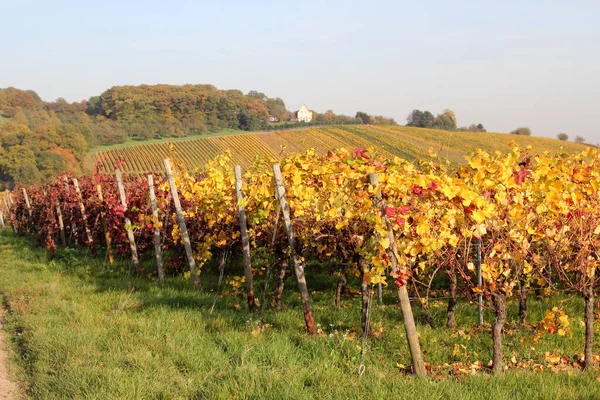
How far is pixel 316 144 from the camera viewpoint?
53.4 meters

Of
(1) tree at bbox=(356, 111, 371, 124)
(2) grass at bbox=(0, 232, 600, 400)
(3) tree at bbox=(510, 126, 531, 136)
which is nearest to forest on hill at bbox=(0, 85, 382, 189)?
(1) tree at bbox=(356, 111, 371, 124)

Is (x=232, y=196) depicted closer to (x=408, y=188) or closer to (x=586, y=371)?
(x=408, y=188)

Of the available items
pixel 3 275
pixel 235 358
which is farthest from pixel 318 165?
pixel 3 275

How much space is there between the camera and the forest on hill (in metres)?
55.7

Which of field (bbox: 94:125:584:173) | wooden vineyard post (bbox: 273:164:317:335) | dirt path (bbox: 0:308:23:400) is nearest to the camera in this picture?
dirt path (bbox: 0:308:23:400)

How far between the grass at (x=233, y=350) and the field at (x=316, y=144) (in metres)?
40.5

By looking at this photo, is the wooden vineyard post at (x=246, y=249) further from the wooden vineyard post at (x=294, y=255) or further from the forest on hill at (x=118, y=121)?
the forest on hill at (x=118, y=121)

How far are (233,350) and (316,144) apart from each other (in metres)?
49.4

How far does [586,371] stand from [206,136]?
5974 cm

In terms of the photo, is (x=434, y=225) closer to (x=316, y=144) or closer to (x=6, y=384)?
(x=6, y=384)

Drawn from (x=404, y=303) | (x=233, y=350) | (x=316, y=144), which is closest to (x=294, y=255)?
(x=233, y=350)

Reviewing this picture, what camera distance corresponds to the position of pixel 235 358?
14.5 ft

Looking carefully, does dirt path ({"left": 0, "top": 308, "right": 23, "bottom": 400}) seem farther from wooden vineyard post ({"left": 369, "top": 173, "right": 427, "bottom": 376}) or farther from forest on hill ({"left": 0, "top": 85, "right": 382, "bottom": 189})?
forest on hill ({"left": 0, "top": 85, "right": 382, "bottom": 189})

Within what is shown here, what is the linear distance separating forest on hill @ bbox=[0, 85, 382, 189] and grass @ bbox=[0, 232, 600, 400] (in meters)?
44.1
